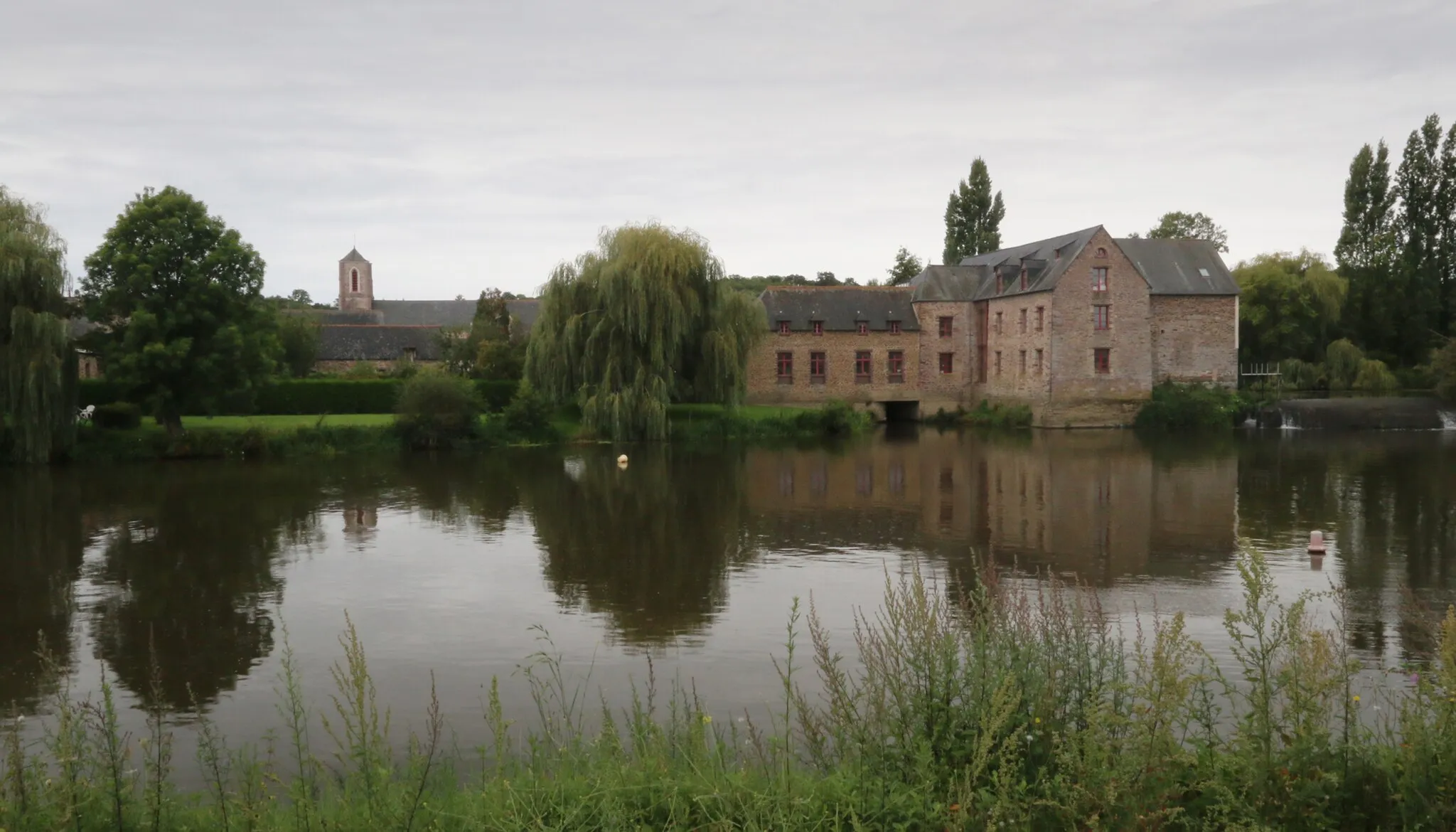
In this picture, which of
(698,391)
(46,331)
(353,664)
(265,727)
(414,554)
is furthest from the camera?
(698,391)

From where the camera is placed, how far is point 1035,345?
4050cm

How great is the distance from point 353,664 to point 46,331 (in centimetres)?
2370

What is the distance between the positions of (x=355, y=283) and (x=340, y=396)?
48.4 m

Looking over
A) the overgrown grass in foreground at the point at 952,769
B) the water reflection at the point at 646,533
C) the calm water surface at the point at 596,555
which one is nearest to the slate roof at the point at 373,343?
the water reflection at the point at 646,533

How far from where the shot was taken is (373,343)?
54.4 m

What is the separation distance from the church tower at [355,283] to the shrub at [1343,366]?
2417 inches

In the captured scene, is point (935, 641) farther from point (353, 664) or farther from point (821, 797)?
point (353, 664)

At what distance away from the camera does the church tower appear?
80688mm

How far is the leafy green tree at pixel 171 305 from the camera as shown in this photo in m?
26.3

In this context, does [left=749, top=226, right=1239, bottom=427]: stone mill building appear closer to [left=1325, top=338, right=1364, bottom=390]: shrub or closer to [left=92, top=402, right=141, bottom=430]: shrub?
[left=1325, top=338, right=1364, bottom=390]: shrub

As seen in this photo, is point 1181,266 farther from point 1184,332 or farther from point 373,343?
point 373,343


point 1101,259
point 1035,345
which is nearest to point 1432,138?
point 1101,259

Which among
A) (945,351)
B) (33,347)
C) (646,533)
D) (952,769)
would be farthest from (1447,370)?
(33,347)

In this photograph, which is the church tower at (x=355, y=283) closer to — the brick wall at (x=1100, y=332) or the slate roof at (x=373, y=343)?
the slate roof at (x=373, y=343)
